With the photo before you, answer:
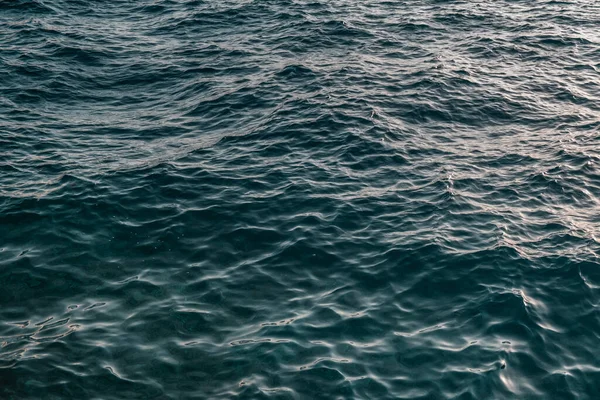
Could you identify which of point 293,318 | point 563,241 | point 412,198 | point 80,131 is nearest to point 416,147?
point 412,198

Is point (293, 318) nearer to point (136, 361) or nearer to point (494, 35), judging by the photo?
point (136, 361)

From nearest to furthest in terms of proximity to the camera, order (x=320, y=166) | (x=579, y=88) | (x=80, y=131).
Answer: (x=320, y=166)
(x=80, y=131)
(x=579, y=88)

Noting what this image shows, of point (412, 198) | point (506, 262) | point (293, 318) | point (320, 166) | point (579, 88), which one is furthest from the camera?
point (579, 88)

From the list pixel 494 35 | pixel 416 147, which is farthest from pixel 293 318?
pixel 494 35

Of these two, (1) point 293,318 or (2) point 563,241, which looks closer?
(1) point 293,318

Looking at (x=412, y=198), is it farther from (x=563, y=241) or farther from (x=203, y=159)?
(x=203, y=159)

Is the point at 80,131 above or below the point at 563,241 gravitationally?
above
